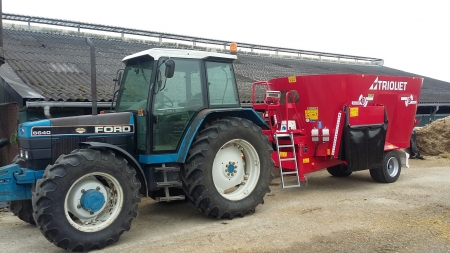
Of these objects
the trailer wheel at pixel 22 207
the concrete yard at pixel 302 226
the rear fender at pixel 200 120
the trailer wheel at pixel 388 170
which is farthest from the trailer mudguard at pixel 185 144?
the trailer wheel at pixel 388 170

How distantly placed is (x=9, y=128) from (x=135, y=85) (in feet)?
15.2

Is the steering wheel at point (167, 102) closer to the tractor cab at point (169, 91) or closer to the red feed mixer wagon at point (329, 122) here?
the tractor cab at point (169, 91)

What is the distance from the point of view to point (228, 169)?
572cm

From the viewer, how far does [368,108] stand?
289 inches

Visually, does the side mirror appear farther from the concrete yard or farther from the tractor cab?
the concrete yard

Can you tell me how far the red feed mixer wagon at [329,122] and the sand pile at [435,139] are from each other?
172 inches

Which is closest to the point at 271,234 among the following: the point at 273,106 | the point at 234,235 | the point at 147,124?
the point at 234,235

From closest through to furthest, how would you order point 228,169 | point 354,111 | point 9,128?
point 228,169
point 354,111
point 9,128

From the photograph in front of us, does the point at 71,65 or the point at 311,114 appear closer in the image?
the point at 311,114

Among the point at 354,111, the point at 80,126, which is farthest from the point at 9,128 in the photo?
the point at 354,111

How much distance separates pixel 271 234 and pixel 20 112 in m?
5.51

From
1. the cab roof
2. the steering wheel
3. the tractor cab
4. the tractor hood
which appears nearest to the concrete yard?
the tractor cab

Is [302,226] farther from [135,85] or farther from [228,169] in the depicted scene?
[135,85]

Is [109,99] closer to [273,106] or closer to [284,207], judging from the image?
[273,106]
